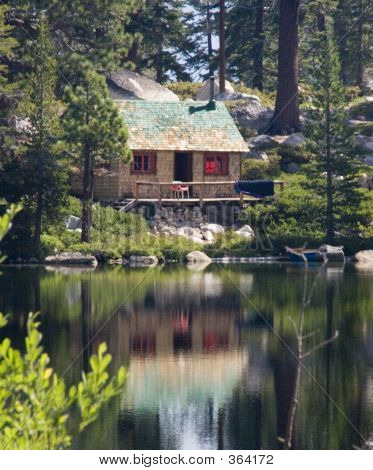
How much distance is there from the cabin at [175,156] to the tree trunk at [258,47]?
15307 millimetres

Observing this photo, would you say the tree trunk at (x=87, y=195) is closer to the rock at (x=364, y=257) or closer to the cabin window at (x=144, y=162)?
the cabin window at (x=144, y=162)

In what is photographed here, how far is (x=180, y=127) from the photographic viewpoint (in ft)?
190

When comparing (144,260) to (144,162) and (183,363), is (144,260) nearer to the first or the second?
(144,162)

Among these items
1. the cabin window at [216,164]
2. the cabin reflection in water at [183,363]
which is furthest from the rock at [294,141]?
the cabin reflection in water at [183,363]

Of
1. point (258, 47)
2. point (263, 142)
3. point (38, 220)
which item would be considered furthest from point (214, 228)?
point (258, 47)

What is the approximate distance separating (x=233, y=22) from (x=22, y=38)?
76.2 feet

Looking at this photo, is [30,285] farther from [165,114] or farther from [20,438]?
[20,438]

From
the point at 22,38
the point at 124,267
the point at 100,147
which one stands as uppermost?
the point at 22,38

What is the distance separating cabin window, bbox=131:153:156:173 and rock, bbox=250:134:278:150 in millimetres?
8657

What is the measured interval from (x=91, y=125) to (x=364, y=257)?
13481mm
